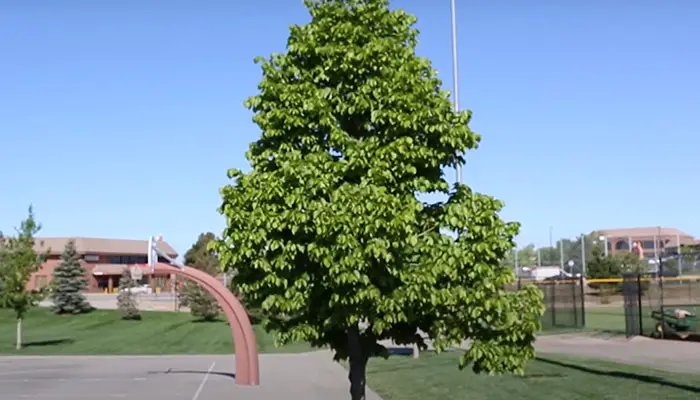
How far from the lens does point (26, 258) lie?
110ft

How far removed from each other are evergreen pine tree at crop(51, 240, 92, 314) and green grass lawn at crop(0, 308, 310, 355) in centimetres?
101

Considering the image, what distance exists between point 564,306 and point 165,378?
1851cm

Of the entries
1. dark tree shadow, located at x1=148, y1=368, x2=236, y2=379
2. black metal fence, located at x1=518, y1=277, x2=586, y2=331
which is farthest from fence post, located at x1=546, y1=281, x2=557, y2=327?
dark tree shadow, located at x1=148, y1=368, x2=236, y2=379

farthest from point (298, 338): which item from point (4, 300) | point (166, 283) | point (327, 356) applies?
point (166, 283)

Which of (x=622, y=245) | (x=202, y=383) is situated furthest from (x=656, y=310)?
(x=622, y=245)

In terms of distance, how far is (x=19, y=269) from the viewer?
3316 cm

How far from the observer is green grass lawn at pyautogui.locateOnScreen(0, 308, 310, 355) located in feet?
107

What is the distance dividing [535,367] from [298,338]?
11.9 m

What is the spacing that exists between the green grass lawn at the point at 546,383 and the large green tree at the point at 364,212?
6.51 m

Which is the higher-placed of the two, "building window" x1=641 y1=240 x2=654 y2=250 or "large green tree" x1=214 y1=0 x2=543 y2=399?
"building window" x1=641 y1=240 x2=654 y2=250

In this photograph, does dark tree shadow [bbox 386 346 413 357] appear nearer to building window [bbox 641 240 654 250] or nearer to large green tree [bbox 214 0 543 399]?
large green tree [bbox 214 0 543 399]

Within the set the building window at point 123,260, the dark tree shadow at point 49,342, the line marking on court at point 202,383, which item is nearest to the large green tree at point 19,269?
the dark tree shadow at point 49,342

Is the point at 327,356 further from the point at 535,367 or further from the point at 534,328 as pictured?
the point at 534,328

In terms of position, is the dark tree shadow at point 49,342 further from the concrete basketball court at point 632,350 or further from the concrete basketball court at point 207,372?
the concrete basketball court at point 632,350
